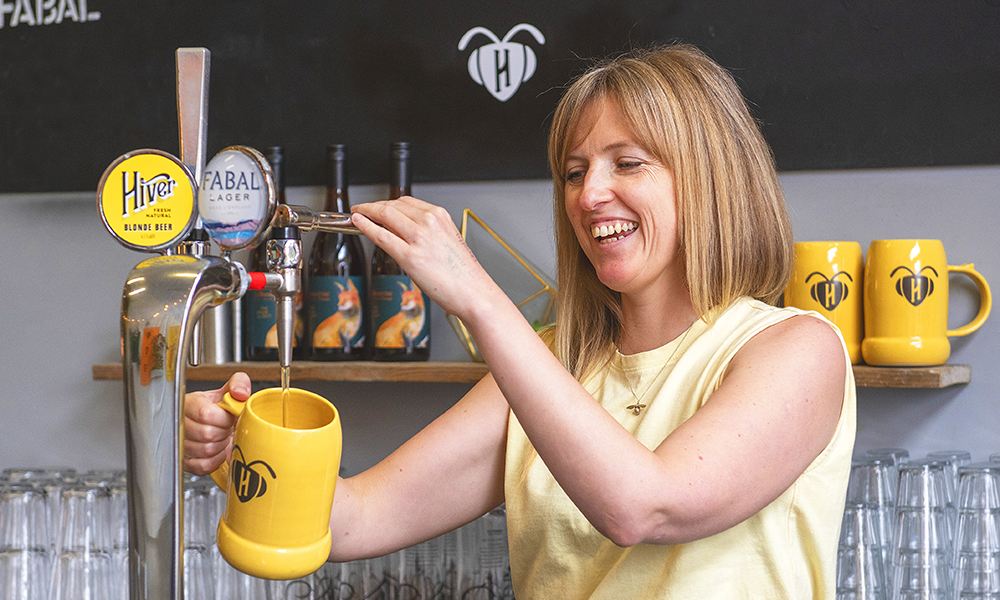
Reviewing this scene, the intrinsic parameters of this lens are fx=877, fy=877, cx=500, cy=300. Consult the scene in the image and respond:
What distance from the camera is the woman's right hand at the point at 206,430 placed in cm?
87

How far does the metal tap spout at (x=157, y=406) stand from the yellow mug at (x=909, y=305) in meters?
1.10

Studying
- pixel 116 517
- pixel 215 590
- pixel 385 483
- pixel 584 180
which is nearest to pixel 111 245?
pixel 116 517

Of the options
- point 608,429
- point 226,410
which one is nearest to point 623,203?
point 608,429

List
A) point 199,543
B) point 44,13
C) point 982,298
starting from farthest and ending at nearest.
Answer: point 44,13 → point 199,543 → point 982,298

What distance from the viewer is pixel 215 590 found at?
1.48 metres

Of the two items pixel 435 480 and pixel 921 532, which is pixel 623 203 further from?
pixel 921 532

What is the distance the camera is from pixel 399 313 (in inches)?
62.0

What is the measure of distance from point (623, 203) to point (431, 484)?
435mm

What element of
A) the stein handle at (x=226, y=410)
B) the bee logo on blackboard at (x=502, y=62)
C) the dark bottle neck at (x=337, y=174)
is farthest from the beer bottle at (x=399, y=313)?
the stein handle at (x=226, y=410)

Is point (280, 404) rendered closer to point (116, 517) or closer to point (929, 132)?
point (116, 517)

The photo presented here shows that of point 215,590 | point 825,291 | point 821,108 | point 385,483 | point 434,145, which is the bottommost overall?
point 215,590

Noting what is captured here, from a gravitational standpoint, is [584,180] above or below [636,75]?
below

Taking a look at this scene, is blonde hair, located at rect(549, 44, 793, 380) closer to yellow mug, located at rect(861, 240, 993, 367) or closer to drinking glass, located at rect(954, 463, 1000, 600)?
yellow mug, located at rect(861, 240, 993, 367)

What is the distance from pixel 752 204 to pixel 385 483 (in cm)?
59
